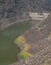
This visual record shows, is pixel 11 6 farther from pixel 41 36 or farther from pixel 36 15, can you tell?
pixel 41 36

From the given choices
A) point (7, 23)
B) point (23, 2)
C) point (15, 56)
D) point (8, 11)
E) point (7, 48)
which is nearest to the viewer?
point (15, 56)

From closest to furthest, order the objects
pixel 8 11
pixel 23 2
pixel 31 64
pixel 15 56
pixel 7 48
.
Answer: pixel 31 64 < pixel 15 56 < pixel 7 48 < pixel 8 11 < pixel 23 2

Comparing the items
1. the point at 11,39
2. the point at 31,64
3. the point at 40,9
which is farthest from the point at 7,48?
the point at 40,9

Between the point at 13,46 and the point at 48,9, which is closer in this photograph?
the point at 13,46

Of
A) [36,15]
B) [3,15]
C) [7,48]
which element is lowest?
[7,48]

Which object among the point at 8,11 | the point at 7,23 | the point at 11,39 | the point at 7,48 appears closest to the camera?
the point at 7,48

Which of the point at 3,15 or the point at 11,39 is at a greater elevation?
the point at 3,15

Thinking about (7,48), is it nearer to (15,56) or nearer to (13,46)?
(13,46)

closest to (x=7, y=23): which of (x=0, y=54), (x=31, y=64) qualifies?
(x=0, y=54)

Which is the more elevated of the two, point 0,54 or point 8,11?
point 8,11
